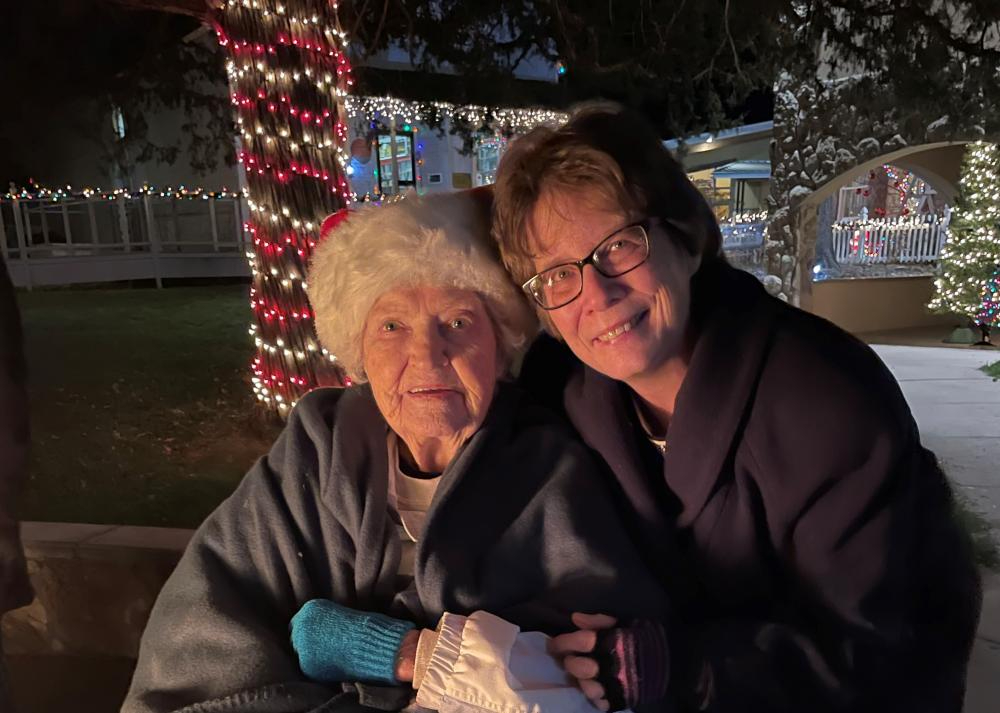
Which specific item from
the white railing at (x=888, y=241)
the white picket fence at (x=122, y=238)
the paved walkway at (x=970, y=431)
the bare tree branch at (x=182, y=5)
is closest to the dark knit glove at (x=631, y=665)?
the paved walkway at (x=970, y=431)

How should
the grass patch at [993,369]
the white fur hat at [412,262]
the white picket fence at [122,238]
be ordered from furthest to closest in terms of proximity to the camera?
the white picket fence at [122,238] → the grass patch at [993,369] → the white fur hat at [412,262]

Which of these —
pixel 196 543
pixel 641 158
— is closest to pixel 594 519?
pixel 641 158

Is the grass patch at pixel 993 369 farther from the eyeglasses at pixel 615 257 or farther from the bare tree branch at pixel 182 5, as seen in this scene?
the bare tree branch at pixel 182 5

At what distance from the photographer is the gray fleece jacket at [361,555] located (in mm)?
1351

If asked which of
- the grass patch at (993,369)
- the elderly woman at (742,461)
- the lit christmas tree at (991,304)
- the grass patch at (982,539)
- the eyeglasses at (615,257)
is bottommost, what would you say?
the grass patch at (993,369)

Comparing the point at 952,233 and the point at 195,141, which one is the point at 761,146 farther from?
the point at 195,141

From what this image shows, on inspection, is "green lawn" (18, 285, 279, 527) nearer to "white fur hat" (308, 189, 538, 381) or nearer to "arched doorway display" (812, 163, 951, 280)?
"white fur hat" (308, 189, 538, 381)

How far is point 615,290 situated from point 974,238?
895cm

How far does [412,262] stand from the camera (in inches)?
56.5

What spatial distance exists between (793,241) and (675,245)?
8.33 meters

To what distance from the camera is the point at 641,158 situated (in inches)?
49.9

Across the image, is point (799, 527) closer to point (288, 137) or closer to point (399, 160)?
point (288, 137)

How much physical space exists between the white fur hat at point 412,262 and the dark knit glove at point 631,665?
65 cm

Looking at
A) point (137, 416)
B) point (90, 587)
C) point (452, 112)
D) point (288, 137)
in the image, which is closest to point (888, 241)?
point (452, 112)
